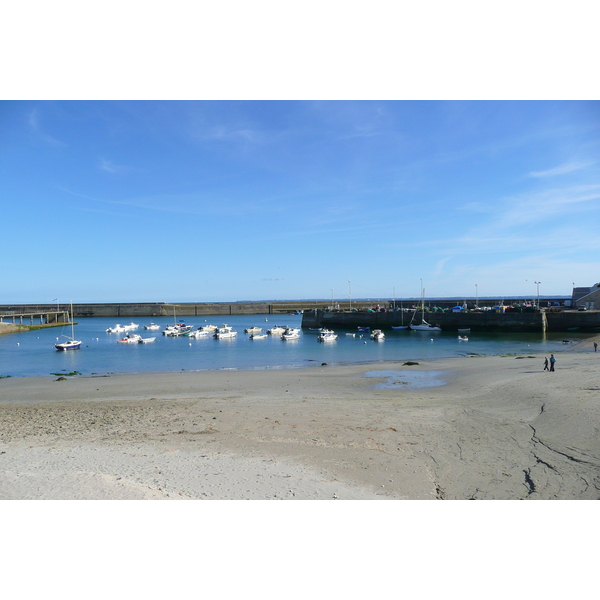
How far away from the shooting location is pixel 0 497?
665 centimetres

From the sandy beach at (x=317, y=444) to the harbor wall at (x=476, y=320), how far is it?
41320 millimetres

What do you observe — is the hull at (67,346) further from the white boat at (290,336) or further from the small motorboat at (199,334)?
the white boat at (290,336)

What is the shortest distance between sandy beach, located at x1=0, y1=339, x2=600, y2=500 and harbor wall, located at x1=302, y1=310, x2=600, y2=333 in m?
41.3

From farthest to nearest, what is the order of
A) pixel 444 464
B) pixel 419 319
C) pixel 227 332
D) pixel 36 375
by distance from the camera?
pixel 419 319, pixel 227 332, pixel 36 375, pixel 444 464

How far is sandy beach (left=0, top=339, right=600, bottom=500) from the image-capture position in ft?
23.5

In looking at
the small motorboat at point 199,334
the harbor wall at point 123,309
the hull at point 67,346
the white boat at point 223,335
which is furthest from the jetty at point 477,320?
the harbor wall at point 123,309

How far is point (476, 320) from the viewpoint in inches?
2421

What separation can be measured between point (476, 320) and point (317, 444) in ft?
188

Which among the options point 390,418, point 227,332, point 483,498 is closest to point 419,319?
point 227,332

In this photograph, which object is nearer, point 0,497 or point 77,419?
point 0,497

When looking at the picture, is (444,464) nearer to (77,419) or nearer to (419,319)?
(77,419)

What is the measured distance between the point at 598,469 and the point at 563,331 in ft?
179

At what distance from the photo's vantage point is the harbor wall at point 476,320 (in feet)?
178

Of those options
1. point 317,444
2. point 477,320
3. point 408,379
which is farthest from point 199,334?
point 317,444
